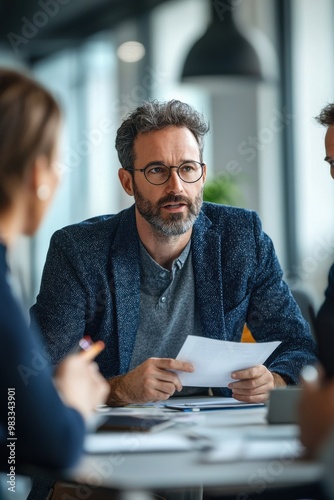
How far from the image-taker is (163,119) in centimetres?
276

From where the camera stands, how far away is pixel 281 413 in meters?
1.78

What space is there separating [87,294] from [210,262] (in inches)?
16.4

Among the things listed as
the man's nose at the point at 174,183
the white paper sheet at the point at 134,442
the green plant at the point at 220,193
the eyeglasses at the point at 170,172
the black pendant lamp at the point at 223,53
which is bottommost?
the white paper sheet at the point at 134,442

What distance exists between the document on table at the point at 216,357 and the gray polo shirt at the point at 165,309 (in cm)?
38

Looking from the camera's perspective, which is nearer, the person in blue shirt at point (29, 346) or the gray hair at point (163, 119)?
the person in blue shirt at point (29, 346)

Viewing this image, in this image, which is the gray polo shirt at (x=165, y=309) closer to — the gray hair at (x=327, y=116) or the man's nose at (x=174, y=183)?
the man's nose at (x=174, y=183)

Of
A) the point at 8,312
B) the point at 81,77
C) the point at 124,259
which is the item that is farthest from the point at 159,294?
the point at 81,77

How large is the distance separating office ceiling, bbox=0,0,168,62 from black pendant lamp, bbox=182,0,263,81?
3298 mm

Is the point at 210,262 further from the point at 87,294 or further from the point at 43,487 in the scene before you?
the point at 43,487

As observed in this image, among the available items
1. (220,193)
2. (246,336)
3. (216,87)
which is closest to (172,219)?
(246,336)

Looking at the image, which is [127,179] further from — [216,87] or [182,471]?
Result: [216,87]

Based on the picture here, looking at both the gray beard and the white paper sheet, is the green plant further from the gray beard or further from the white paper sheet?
the white paper sheet

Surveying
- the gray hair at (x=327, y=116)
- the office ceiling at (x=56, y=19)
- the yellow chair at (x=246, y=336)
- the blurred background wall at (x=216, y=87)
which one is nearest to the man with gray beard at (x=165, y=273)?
the yellow chair at (x=246, y=336)

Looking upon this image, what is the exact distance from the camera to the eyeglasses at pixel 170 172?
2.70 m
